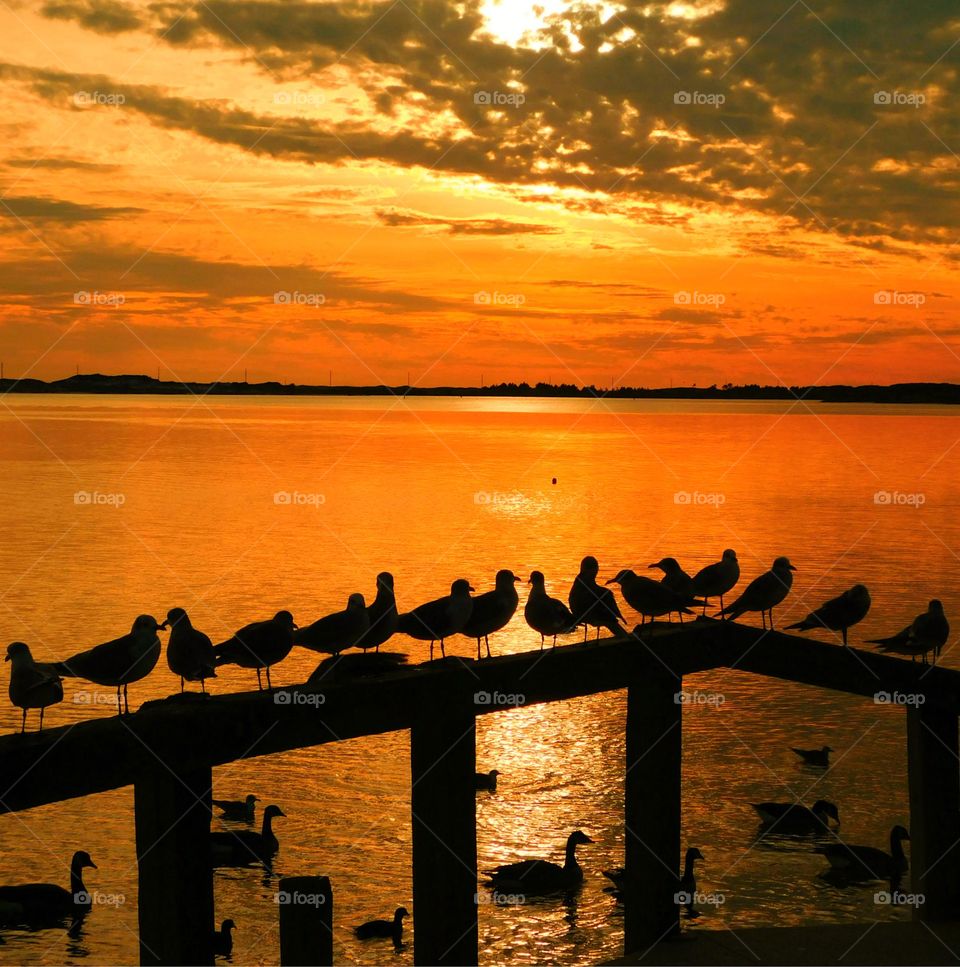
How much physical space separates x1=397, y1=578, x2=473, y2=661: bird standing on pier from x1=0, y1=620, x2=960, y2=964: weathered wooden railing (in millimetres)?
1490

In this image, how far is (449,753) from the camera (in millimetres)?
8484

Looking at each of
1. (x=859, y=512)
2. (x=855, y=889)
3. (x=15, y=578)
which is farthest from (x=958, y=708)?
(x=859, y=512)

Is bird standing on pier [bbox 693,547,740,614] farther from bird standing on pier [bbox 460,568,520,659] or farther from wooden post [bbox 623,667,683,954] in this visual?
wooden post [bbox 623,667,683,954]

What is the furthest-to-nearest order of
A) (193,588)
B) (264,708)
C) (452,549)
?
(452,549)
(193,588)
(264,708)

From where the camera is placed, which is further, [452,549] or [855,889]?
[452,549]

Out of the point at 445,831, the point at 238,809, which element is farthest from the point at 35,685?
the point at 238,809

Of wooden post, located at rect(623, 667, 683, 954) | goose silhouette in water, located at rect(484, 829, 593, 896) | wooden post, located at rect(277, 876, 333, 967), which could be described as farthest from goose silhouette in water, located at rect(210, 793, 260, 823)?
wooden post, located at rect(277, 876, 333, 967)

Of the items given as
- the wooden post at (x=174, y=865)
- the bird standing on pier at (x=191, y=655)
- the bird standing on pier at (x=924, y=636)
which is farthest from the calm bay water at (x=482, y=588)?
the wooden post at (x=174, y=865)

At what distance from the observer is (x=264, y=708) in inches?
290

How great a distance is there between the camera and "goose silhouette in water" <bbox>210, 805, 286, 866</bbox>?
17.5 metres

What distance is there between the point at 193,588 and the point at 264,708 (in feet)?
96.4

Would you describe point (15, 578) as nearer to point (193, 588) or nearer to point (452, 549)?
point (193, 588)

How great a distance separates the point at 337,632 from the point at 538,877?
312 inches

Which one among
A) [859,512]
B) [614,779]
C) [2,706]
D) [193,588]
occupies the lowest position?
[614,779]
